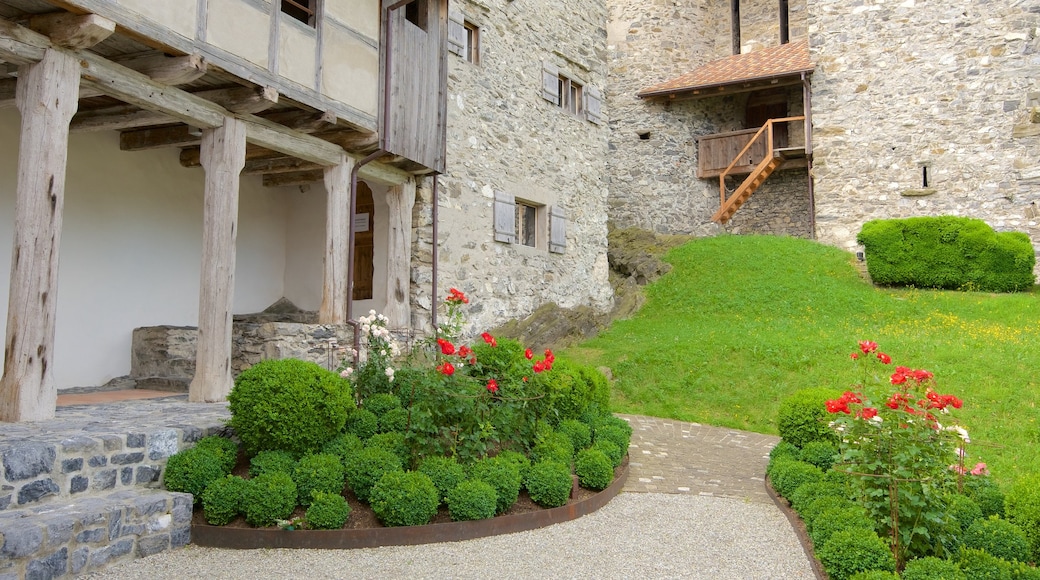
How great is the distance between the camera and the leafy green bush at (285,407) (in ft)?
19.2

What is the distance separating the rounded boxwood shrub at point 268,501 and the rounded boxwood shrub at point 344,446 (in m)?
0.61

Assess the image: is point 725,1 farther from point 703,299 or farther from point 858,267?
point 703,299

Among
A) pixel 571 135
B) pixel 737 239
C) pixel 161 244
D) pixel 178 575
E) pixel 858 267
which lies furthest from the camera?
pixel 737 239

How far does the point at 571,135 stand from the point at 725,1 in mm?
11457

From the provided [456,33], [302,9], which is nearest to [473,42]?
[456,33]

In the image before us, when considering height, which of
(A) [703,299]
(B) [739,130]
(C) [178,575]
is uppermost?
(B) [739,130]

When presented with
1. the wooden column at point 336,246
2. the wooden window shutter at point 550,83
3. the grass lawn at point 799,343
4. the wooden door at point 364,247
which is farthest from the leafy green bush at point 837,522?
the wooden window shutter at point 550,83

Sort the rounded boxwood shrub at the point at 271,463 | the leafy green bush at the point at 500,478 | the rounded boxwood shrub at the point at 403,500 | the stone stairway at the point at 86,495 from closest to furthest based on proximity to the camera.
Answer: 1. the stone stairway at the point at 86,495
2. the rounded boxwood shrub at the point at 403,500
3. the rounded boxwood shrub at the point at 271,463
4. the leafy green bush at the point at 500,478

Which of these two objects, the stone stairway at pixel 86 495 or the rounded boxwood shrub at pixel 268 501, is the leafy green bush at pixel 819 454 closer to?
the rounded boxwood shrub at pixel 268 501

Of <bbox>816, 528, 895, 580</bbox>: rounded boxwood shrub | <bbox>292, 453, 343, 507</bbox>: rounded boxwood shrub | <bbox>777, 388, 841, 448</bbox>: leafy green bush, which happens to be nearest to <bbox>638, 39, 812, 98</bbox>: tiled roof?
<bbox>777, 388, 841, 448</bbox>: leafy green bush

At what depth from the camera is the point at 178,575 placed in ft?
15.9

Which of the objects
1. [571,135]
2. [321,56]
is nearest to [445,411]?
[321,56]

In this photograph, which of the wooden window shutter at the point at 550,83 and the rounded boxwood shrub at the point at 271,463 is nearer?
the rounded boxwood shrub at the point at 271,463

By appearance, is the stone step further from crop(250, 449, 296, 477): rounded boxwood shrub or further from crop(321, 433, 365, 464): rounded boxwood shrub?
crop(321, 433, 365, 464): rounded boxwood shrub
